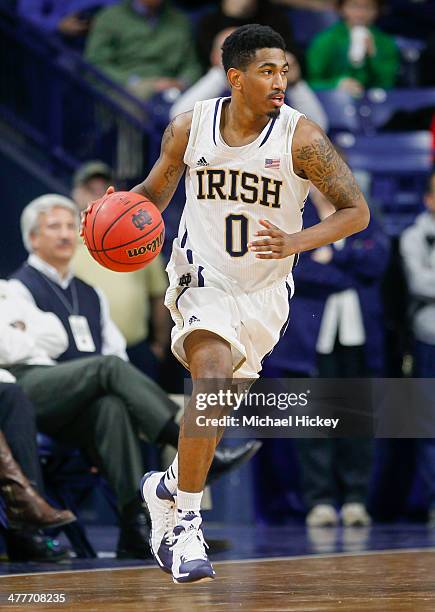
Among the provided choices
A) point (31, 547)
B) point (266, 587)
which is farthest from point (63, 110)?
point (266, 587)

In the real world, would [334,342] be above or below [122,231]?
above

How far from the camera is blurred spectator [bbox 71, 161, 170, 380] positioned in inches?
300

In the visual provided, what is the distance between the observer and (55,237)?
21.9 feet

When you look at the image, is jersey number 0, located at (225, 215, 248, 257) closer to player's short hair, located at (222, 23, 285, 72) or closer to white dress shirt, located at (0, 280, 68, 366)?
player's short hair, located at (222, 23, 285, 72)

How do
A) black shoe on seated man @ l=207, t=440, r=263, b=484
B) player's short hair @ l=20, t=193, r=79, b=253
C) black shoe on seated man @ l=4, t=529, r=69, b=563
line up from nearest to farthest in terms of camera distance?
black shoe on seated man @ l=4, t=529, r=69, b=563, black shoe on seated man @ l=207, t=440, r=263, b=484, player's short hair @ l=20, t=193, r=79, b=253

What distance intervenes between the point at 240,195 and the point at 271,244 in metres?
0.46

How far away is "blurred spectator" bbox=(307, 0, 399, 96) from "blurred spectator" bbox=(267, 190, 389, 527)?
203 cm

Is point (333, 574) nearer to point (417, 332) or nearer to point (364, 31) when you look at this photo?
point (417, 332)

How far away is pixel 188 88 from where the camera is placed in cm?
923

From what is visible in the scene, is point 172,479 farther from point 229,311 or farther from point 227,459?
point 227,459

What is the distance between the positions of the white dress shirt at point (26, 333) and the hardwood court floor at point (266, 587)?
141 centimetres

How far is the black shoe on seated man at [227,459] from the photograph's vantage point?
6.15 metres

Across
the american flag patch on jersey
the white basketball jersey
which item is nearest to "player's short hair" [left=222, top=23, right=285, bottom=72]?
the white basketball jersey

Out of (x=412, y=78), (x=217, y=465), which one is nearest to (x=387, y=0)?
(x=412, y=78)
